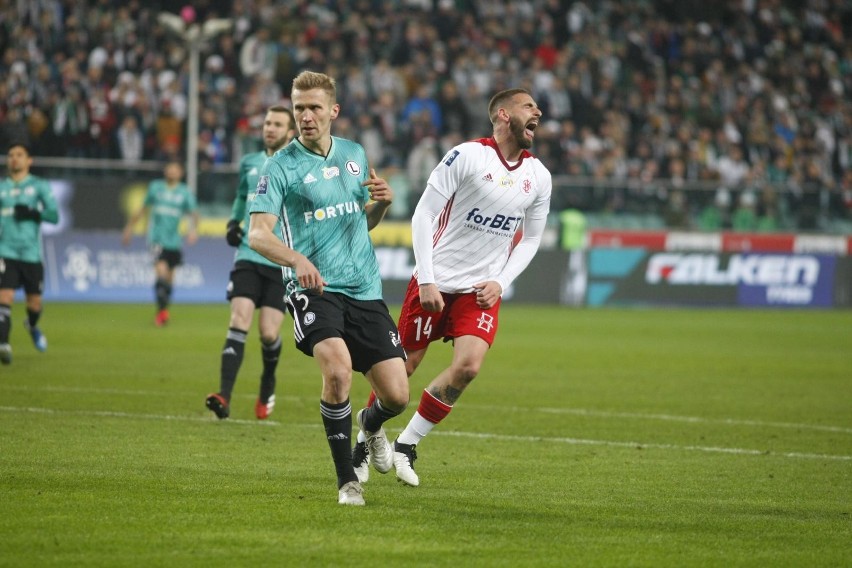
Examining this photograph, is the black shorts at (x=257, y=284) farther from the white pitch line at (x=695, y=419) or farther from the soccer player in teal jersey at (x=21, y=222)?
the soccer player in teal jersey at (x=21, y=222)

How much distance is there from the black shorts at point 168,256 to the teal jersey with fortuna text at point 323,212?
1437 centimetres

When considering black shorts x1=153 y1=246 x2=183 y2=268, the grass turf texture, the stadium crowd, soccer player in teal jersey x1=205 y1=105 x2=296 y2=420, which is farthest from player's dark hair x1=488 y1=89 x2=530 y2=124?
the stadium crowd

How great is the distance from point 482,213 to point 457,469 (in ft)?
5.55

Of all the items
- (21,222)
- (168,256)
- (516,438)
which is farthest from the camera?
(168,256)

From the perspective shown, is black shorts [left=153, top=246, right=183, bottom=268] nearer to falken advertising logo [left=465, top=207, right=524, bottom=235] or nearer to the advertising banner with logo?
the advertising banner with logo

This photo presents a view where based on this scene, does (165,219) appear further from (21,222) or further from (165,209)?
(21,222)

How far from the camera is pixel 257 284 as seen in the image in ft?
38.0

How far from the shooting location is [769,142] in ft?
111

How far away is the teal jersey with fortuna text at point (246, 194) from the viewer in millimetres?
11547

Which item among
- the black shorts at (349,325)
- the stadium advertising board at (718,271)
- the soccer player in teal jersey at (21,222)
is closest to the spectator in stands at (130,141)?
the stadium advertising board at (718,271)

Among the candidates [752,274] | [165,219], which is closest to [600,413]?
[165,219]

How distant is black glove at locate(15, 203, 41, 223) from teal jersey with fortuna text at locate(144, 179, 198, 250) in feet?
20.0

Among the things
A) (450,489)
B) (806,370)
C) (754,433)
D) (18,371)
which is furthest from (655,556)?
(806,370)

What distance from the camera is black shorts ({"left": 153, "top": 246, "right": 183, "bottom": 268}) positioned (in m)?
21.6
